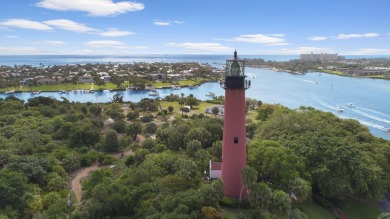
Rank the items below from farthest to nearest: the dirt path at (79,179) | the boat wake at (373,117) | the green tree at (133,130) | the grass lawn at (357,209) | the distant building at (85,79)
A: the distant building at (85,79)
the boat wake at (373,117)
the green tree at (133,130)
the dirt path at (79,179)
the grass lawn at (357,209)

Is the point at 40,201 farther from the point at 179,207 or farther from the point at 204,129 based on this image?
the point at 204,129

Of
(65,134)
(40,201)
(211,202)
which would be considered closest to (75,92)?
(65,134)

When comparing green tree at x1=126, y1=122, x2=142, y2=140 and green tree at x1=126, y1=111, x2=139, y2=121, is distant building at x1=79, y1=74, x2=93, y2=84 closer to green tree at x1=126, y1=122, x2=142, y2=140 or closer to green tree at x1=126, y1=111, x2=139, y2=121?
green tree at x1=126, y1=111, x2=139, y2=121

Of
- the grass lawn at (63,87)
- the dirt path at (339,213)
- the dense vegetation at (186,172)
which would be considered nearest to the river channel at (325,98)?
the grass lawn at (63,87)

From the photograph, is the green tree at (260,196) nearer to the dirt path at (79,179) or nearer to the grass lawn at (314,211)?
the grass lawn at (314,211)

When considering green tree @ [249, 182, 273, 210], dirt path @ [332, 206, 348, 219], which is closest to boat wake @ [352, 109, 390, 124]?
dirt path @ [332, 206, 348, 219]
